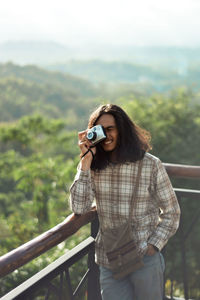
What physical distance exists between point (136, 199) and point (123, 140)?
0.82ft

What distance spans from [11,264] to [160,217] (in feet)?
2.28

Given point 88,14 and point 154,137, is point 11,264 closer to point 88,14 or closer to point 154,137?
point 154,137

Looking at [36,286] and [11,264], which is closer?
[11,264]

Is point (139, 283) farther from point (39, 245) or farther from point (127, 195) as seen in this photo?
point (39, 245)

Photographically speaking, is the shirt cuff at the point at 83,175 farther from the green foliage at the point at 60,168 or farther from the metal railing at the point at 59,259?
the green foliage at the point at 60,168

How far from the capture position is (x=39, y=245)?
1.33 meters

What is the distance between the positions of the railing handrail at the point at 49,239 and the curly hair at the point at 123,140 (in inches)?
9.7

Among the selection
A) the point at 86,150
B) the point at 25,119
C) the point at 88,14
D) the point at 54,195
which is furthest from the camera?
the point at 88,14

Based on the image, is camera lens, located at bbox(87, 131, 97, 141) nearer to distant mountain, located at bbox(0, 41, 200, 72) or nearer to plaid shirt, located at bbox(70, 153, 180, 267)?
plaid shirt, located at bbox(70, 153, 180, 267)

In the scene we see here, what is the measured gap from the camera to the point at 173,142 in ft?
42.0

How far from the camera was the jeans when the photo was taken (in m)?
1.54

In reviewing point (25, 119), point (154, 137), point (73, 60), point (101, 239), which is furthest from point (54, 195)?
point (73, 60)

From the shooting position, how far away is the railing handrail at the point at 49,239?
3.87 feet

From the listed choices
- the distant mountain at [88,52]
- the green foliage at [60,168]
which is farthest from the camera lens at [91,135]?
the distant mountain at [88,52]
